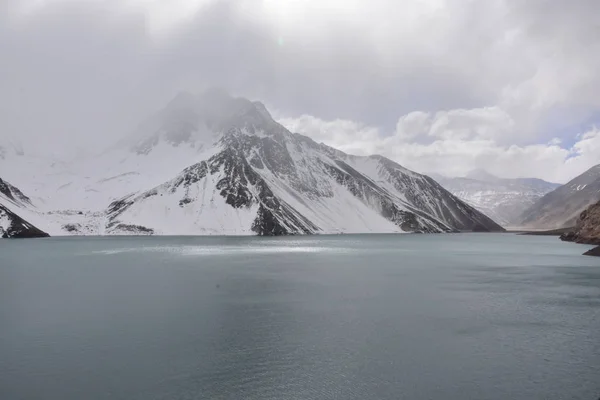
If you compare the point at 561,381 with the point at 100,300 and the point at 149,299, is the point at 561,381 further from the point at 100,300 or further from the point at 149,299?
the point at 100,300

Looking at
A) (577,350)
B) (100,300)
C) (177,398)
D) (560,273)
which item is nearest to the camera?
(177,398)

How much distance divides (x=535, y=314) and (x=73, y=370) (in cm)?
4938

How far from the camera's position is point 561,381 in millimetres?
30953

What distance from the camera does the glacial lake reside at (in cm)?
2969

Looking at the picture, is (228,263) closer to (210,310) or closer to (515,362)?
(210,310)

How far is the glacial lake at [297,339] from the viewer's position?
29688mm

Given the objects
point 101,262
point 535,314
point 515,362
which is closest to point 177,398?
point 515,362

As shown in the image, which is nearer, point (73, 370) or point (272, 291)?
point (73, 370)

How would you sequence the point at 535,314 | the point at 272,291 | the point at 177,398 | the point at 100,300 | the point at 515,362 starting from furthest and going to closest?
the point at 272,291
the point at 100,300
the point at 535,314
the point at 515,362
the point at 177,398

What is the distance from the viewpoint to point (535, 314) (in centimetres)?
5222

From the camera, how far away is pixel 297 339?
40.8 meters

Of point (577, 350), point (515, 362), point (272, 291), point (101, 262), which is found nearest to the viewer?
point (515, 362)

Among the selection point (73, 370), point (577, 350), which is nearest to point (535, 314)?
point (577, 350)

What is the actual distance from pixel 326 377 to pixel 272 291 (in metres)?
37.4
